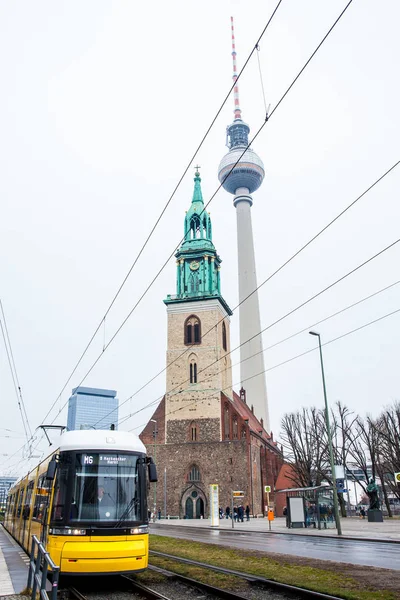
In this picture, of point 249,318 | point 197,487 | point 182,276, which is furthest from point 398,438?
point 249,318

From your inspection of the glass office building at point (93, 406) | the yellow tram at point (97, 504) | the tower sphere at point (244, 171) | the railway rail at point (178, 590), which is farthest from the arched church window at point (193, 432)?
the glass office building at point (93, 406)

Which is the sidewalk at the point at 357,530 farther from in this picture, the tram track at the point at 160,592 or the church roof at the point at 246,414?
the church roof at the point at 246,414

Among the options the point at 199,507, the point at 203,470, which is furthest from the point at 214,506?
the point at 199,507

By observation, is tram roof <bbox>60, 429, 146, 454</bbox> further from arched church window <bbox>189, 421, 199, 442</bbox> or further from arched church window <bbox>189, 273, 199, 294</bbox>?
arched church window <bbox>189, 273, 199, 294</bbox>

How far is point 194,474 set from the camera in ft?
172

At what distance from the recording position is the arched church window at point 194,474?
52156 millimetres

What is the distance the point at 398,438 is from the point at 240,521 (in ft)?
46.2

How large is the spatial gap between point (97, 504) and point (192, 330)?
4707 cm

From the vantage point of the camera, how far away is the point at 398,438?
1710 inches

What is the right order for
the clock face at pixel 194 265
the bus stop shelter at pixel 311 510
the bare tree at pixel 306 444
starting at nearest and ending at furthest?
1. the bus stop shelter at pixel 311 510
2. the bare tree at pixel 306 444
3. the clock face at pixel 194 265

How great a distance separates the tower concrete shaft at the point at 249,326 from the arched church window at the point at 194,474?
34296 mm

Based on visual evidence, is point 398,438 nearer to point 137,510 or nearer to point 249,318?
point 137,510

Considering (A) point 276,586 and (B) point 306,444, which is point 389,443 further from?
(A) point 276,586

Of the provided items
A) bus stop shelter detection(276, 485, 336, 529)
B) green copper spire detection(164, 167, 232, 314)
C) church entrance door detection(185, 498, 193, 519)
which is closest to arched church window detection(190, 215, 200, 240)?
green copper spire detection(164, 167, 232, 314)
